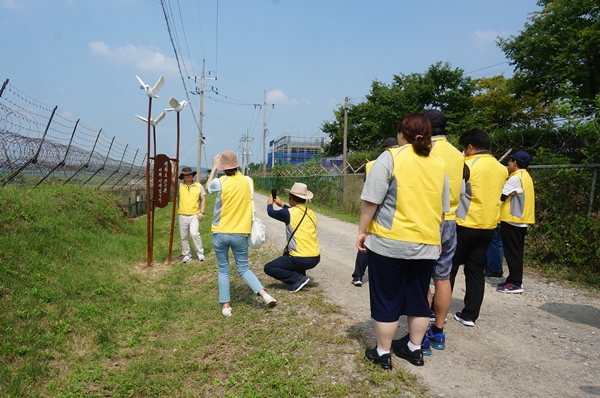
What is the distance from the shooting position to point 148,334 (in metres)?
4.74

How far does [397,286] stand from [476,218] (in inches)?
54.8

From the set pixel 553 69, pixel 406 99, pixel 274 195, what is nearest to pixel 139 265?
pixel 274 195

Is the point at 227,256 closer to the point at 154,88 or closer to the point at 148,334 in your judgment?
the point at 148,334

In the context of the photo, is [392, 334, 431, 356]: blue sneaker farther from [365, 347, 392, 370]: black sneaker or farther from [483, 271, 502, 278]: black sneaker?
[483, 271, 502, 278]: black sneaker

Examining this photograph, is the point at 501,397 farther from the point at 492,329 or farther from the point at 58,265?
the point at 58,265

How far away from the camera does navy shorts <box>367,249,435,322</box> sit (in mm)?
2906

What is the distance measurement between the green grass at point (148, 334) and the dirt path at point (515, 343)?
30 centimetres

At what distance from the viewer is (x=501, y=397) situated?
2.77 m

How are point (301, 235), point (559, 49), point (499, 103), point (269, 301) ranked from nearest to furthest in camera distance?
1. point (269, 301)
2. point (301, 235)
3. point (559, 49)
4. point (499, 103)

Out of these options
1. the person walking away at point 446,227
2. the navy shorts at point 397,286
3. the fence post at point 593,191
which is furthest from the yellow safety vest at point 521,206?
the navy shorts at point 397,286

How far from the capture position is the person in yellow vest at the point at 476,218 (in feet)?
12.7

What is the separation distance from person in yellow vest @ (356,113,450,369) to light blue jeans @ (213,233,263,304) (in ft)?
6.43

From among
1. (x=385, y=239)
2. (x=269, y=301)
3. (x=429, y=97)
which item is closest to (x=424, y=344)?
(x=385, y=239)

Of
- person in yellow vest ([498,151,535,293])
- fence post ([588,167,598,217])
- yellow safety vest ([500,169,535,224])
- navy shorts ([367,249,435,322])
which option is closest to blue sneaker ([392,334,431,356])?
A: navy shorts ([367,249,435,322])
